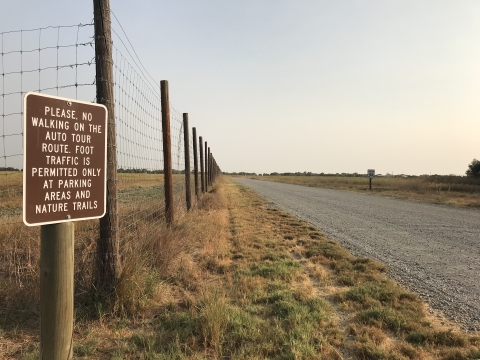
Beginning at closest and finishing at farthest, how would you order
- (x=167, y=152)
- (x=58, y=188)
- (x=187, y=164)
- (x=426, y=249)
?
(x=58, y=188) → (x=167, y=152) → (x=426, y=249) → (x=187, y=164)

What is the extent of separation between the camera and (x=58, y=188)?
2.10 metres

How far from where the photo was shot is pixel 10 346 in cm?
294

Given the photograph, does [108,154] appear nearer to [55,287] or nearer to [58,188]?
[58,188]

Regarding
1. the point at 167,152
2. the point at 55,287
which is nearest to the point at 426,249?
the point at 167,152

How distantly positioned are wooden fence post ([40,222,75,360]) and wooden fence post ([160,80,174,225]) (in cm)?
454

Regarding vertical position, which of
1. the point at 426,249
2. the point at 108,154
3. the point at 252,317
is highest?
the point at 108,154

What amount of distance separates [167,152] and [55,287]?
476 centimetres

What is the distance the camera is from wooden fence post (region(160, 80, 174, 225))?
671cm

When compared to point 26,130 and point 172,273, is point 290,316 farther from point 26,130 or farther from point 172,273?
point 26,130

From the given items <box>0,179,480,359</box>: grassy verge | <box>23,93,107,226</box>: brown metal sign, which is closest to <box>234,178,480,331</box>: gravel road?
<box>0,179,480,359</box>: grassy verge

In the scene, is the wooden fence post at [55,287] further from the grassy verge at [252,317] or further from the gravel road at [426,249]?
the gravel road at [426,249]

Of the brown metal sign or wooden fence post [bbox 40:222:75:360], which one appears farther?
wooden fence post [bbox 40:222:75:360]

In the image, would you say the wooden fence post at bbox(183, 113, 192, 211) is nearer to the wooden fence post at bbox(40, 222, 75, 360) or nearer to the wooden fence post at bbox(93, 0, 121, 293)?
the wooden fence post at bbox(93, 0, 121, 293)

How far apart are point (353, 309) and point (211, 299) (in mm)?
1660
